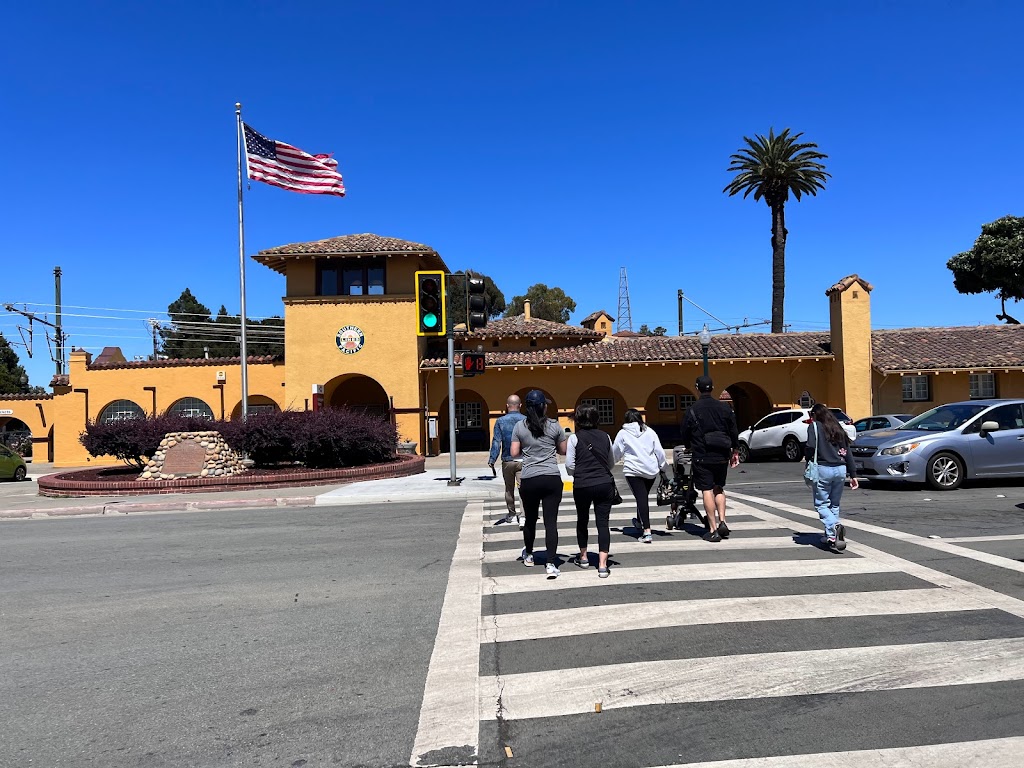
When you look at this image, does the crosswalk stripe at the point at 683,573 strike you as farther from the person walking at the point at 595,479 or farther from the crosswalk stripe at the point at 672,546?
the crosswalk stripe at the point at 672,546

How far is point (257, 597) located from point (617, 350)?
23.1m

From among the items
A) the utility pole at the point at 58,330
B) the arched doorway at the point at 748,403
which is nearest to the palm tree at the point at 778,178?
the arched doorway at the point at 748,403

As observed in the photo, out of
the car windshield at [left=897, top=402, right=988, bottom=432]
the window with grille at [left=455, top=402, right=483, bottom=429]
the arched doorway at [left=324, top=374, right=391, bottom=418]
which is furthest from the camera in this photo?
the window with grille at [left=455, top=402, right=483, bottom=429]

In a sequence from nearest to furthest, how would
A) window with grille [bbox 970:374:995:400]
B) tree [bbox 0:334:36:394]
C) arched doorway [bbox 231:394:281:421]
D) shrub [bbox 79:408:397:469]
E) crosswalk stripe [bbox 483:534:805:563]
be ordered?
crosswalk stripe [bbox 483:534:805:563] < shrub [bbox 79:408:397:469] < window with grille [bbox 970:374:995:400] < arched doorway [bbox 231:394:281:421] < tree [bbox 0:334:36:394]

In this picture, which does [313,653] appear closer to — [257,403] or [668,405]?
[257,403]

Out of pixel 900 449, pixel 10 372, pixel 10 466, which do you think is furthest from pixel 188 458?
pixel 10 372

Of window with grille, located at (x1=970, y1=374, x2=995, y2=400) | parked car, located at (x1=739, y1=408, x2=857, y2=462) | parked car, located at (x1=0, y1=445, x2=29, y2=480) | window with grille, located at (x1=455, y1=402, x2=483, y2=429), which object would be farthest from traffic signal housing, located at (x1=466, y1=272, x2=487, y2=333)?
window with grille, located at (x1=970, y1=374, x2=995, y2=400)

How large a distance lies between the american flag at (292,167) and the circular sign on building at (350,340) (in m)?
6.10

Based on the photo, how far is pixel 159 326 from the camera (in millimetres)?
56375

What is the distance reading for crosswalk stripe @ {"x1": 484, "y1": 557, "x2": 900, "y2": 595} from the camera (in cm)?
646

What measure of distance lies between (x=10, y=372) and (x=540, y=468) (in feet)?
271

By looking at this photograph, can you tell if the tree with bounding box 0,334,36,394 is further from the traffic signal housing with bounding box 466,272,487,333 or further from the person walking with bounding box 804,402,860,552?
the person walking with bounding box 804,402,860,552

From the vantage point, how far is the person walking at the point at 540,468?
260 inches

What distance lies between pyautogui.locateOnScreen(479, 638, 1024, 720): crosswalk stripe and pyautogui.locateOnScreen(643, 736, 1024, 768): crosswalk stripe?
638 mm
